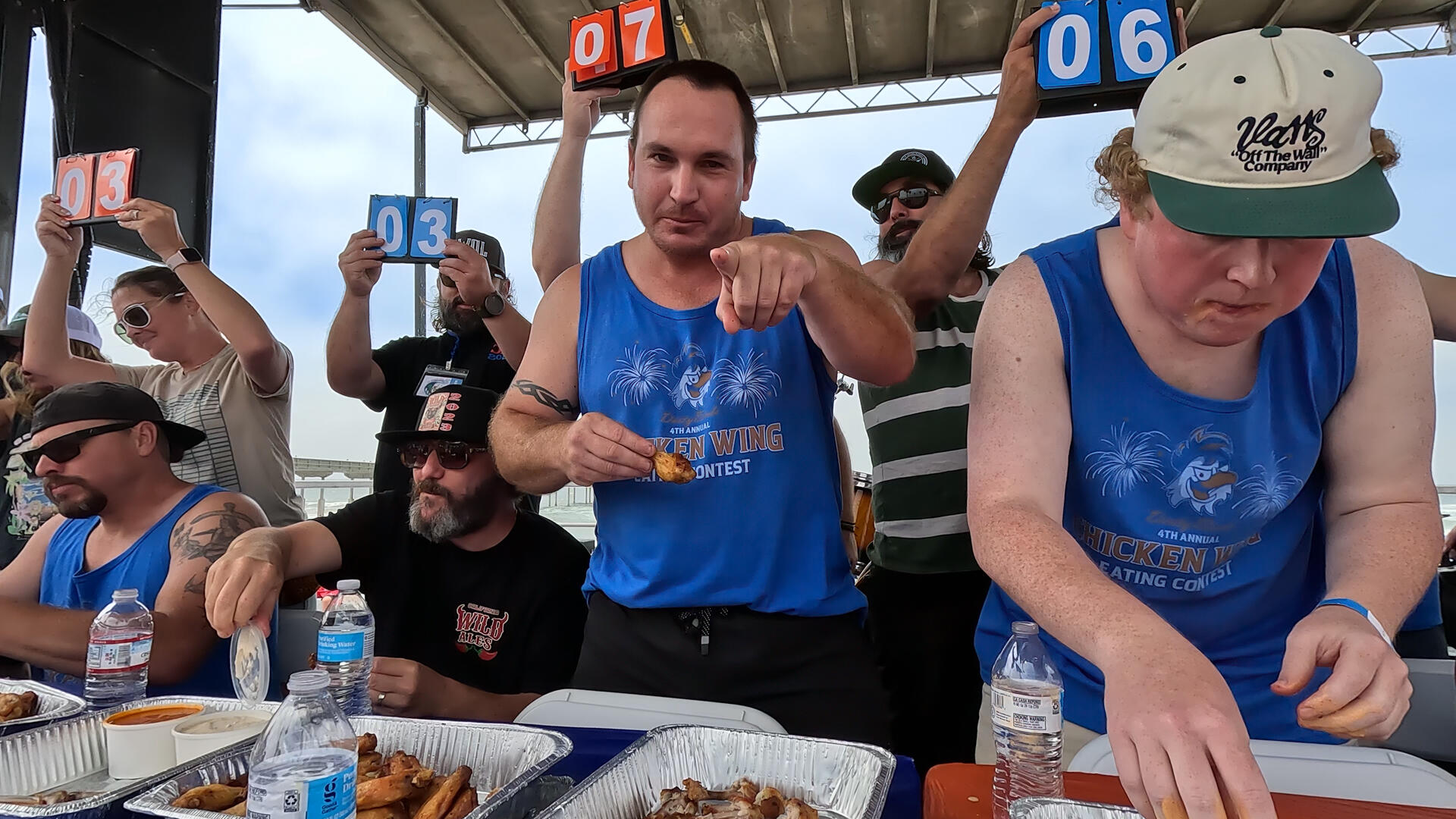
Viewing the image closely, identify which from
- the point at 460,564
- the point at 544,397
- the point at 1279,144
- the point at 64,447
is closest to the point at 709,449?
the point at 544,397

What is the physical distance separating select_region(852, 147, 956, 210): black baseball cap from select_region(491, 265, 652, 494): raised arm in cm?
139

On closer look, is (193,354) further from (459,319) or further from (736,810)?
(736,810)

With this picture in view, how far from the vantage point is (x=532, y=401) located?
1795mm

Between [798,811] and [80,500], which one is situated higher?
[80,500]

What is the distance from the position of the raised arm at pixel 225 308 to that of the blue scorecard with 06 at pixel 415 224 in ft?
1.82

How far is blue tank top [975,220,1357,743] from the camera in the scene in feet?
4.21

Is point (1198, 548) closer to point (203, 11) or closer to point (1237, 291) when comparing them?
point (1237, 291)

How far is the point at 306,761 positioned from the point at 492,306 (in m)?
2.11

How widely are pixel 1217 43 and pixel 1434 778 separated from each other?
100cm

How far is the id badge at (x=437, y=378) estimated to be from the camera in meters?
3.04

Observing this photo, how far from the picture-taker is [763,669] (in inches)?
63.0

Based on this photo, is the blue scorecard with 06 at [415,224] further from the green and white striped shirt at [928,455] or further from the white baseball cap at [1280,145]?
the white baseball cap at [1280,145]

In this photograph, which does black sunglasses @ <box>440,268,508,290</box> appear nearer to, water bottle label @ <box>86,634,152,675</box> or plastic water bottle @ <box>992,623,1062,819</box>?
water bottle label @ <box>86,634,152,675</box>

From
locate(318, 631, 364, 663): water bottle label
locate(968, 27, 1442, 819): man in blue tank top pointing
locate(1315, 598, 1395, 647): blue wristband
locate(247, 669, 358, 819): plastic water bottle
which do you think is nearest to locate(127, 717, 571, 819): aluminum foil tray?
locate(247, 669, 358, 819): plastic water bottle
